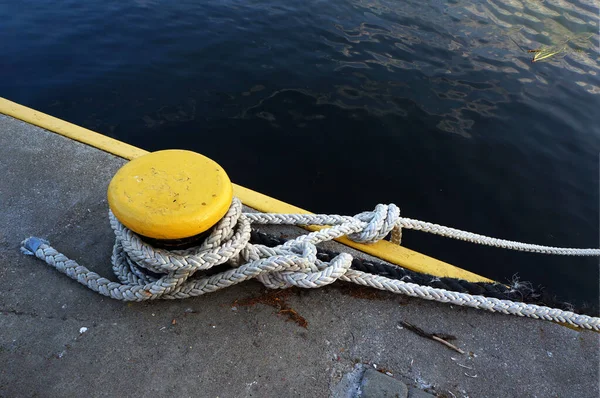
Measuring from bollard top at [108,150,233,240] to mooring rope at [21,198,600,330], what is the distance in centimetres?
14

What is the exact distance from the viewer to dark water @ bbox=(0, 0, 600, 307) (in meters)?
3.98

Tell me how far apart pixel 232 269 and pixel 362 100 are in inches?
147

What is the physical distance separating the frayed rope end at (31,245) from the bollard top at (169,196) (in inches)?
27.3

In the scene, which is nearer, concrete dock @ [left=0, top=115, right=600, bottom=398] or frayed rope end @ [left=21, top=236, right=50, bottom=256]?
concrete dock @ [left=0, top=115, right=600, bottom=398]

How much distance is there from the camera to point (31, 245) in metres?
2.10

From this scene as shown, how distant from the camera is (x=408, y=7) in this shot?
7516 mm

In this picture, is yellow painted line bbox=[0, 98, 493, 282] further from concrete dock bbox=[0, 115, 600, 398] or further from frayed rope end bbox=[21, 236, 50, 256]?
frayed rope end bbox=[21, 236, 50, 256]

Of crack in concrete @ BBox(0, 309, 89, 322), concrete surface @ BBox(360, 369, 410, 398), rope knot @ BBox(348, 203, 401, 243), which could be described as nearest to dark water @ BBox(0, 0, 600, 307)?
rope knot @ BBox(348, 203, 401, 243)

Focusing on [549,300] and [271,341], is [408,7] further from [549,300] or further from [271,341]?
[271,341]

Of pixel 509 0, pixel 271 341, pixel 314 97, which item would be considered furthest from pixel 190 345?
pixel 509 0

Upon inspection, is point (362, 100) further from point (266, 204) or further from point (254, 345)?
point (254, 345)

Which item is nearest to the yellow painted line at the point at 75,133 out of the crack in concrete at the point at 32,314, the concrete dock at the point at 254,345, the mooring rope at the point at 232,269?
the concrete dock at the point at 254,345

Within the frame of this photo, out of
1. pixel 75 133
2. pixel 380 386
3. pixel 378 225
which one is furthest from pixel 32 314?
pixel 378 225

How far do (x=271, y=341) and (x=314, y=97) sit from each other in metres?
3.85
